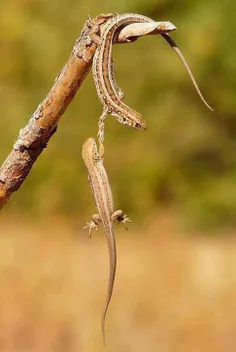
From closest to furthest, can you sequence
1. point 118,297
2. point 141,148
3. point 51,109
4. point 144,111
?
point 51,109, point 118,297, point 144,111, point 141,148

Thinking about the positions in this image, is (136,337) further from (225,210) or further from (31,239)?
(225,210)

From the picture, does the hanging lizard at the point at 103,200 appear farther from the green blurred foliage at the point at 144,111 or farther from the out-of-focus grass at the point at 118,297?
the green blurred foliage at the point at 144,111

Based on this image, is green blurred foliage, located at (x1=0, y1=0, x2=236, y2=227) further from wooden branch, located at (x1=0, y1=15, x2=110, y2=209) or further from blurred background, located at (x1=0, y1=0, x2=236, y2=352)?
wooden branch, located at (x1=0, y1=15, x2=110, y2=209)

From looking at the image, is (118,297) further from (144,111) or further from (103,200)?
(103,200)

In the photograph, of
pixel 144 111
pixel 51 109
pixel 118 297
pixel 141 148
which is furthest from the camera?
pixel 141 148

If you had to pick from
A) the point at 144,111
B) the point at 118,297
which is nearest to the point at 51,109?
the point at 118,297

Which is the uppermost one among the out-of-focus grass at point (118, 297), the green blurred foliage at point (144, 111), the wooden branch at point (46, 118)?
the wooden branch at point (46, 118)

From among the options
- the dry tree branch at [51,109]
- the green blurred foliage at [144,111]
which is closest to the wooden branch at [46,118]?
the dry tree branch at [51,109]
